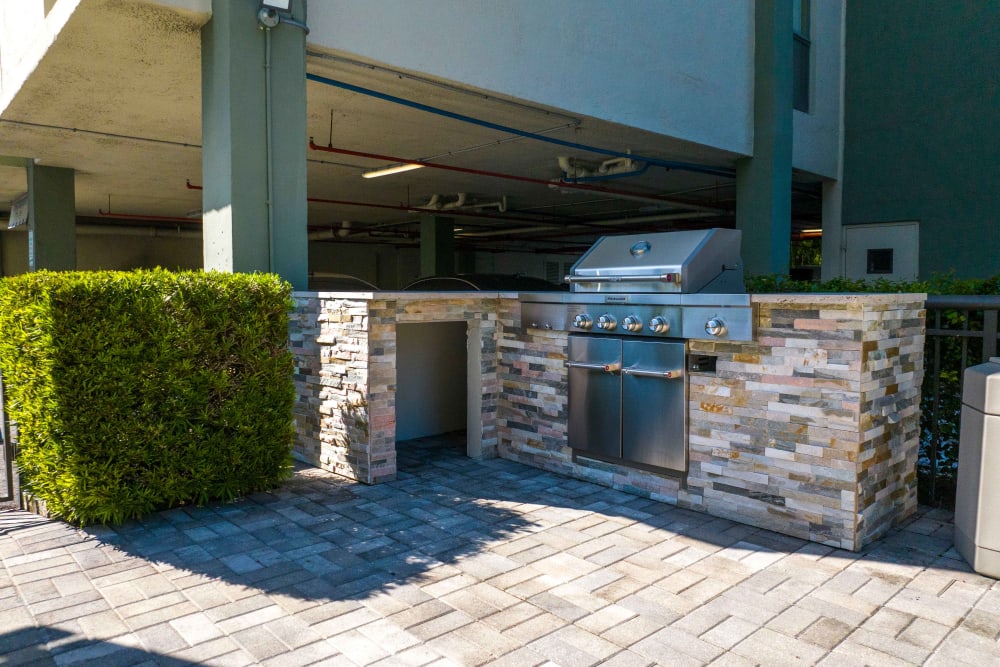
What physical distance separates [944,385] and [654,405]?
1848mm

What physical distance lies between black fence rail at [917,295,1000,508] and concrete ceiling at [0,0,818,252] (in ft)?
13.8

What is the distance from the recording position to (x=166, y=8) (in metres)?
4.91

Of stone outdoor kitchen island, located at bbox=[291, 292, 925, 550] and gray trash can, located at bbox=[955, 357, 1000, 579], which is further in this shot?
stone outdoor kitchen island, located at bbox=[291, 292, 925, 550]

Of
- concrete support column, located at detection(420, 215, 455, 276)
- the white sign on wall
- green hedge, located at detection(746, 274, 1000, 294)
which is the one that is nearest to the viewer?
green hedge, located at detection(746, 274, 1000, 294)

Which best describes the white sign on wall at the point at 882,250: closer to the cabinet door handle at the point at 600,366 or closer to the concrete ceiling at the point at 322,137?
the concrete ceiling at the point at 322,137

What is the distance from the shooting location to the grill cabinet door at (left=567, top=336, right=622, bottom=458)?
15.2 feet

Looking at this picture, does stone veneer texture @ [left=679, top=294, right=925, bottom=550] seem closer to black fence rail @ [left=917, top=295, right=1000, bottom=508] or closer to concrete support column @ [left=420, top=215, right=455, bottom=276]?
black fence rail @ [left=917, top=295, right=1000, bottom=508]

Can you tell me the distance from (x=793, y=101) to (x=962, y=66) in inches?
76.0

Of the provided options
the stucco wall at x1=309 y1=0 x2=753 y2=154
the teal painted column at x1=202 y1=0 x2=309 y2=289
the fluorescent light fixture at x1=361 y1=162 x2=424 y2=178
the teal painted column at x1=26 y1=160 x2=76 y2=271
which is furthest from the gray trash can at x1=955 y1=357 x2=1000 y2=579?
the teal painted column at x1=26 y1=160 x2=76 y2=271

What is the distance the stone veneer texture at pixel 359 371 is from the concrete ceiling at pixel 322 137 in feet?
7.52

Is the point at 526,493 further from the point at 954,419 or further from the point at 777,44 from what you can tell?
the point at 777,44

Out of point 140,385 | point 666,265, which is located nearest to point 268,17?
point 140,385

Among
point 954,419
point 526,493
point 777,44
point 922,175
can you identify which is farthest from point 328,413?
point 922,175

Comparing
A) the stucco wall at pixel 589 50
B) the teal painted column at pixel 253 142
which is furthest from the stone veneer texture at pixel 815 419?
the stucco wall at pixel 589 50
